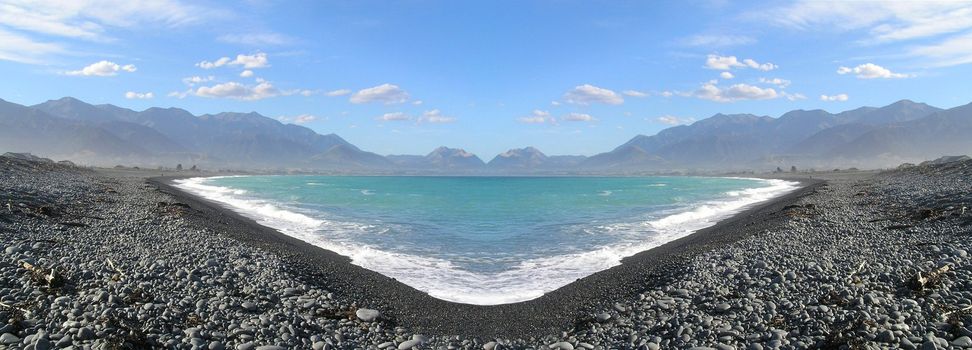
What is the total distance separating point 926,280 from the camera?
11.1 meters

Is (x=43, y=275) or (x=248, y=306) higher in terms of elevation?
(x=43, y=275)

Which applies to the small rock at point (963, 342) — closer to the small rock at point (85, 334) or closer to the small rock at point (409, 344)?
the small rock at point (409, 344)

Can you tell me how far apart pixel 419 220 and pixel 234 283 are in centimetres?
2252

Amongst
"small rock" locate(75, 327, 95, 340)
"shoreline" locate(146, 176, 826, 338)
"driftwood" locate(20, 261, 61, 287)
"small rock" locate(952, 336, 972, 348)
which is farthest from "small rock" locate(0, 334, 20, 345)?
"small rock" locate(952, 336, 972, 348)

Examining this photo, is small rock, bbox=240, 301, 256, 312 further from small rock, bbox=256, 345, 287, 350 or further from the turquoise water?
the turquoise water

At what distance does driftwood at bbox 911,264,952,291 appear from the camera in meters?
11.0

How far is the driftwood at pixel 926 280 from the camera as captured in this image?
11.0 meters

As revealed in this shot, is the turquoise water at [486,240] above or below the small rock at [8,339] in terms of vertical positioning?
below

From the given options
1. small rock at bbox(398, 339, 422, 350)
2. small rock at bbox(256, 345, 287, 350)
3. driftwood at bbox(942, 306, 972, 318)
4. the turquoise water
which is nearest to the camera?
small rock at bbox(256, 345, 287, 350)

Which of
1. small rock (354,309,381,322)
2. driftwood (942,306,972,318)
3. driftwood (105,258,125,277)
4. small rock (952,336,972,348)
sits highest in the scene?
driftwood (105,258,125,277)

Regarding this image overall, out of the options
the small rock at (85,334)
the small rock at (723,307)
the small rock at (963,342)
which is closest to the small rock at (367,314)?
the small rock at (85,334)

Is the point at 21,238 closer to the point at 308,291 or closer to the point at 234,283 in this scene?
the point at 234,283

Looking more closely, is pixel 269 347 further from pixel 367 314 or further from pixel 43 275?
pixel 43 275

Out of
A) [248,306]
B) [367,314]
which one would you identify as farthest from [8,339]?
[367,314]
